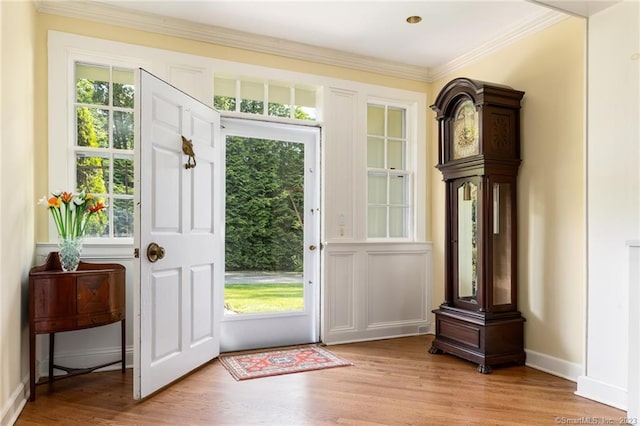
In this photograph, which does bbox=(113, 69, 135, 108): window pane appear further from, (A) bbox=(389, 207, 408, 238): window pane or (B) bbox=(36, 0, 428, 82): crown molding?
(A) bbox=(389, 207, 408, 238): window pane

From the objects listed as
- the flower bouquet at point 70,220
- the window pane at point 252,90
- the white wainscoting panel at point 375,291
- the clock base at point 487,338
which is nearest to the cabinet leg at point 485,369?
Answer: the clock base at point 487,338

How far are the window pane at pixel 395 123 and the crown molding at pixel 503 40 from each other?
0.52 meters

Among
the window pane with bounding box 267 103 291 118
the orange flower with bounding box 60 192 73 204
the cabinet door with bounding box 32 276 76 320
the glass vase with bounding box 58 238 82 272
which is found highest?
the window pane with bounding box 267 103 291 118

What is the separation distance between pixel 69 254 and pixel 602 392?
3.71 m

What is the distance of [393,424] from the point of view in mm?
2564

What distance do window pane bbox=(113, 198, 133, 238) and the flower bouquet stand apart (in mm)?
279

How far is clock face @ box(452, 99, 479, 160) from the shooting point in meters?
3.74

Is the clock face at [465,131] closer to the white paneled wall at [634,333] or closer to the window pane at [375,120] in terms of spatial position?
the window pane at [375,120]

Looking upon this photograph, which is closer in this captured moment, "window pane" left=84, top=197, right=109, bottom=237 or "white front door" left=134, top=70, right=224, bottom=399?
"white front door" left=134, top=70, right=224, bottom=399

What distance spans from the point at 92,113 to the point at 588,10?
3.74m

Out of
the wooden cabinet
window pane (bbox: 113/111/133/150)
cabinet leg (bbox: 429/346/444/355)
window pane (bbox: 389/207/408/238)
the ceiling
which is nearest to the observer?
the wooden cabinet

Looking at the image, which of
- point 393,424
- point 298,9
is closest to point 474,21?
point 298,9

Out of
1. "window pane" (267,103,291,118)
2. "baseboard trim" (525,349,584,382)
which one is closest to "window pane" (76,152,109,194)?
"window pane" (267,103,291,118)

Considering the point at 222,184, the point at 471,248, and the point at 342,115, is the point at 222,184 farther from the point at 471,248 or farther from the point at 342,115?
the point at 471,248
